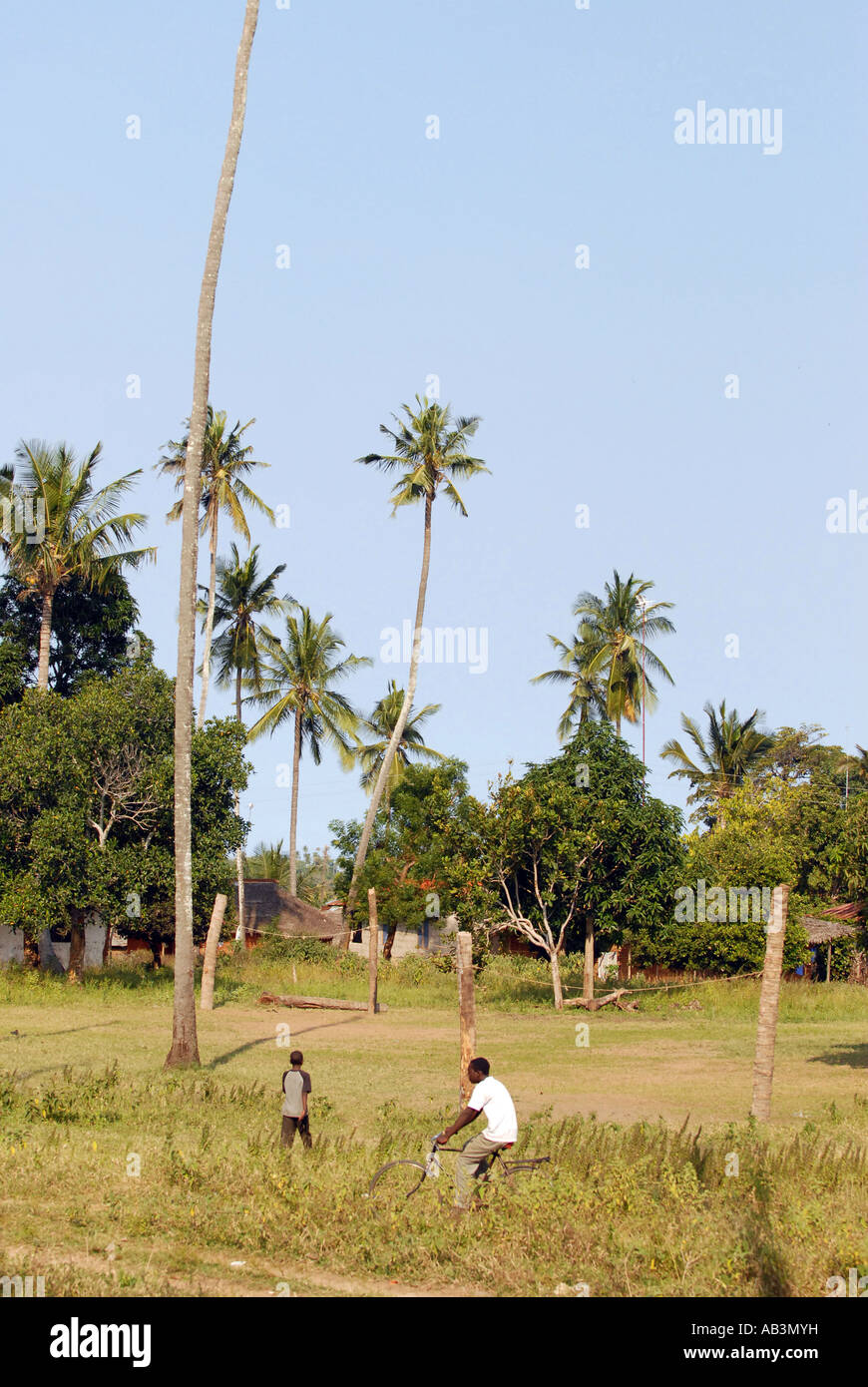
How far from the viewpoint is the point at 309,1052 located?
26406 mm

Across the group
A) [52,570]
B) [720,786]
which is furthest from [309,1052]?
[720,786]

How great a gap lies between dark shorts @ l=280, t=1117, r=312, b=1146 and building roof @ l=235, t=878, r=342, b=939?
43738 millimetres

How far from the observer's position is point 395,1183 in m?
12.3

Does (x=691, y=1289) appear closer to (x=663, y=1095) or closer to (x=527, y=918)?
(x=663, y=1095)

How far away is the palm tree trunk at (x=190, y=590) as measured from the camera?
23062mm

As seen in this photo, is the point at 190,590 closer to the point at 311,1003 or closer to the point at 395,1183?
the point at 395,1183

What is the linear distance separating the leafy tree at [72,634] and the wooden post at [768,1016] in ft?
104

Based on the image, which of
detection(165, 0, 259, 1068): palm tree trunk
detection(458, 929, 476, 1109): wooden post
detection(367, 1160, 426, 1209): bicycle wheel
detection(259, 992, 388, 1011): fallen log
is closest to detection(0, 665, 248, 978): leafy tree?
detection(259, 992, 388, 1011): fallen log

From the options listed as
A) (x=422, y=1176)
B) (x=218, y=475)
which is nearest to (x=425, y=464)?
(x=218, y=475)

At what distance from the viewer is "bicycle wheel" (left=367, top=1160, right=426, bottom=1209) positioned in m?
11.6

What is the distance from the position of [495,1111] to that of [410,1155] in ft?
9.09

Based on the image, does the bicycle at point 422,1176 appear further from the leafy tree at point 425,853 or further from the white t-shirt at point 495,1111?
the leafy tree at point 425,853

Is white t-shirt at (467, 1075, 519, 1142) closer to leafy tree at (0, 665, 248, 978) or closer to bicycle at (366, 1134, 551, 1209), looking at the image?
bicycle at (366, 1134, 551, 1209)
